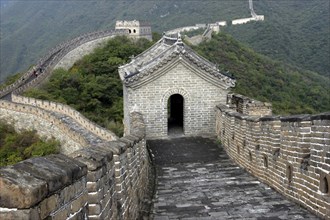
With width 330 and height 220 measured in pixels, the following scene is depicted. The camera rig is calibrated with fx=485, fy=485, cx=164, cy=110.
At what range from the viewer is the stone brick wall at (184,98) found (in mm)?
15711

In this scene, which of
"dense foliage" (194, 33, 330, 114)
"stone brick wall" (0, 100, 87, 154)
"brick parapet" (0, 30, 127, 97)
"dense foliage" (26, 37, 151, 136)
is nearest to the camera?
"stone brick wall" (0, 100, 87, 154)

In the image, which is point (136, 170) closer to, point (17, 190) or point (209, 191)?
point (209, 191)

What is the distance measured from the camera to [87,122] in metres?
28.0

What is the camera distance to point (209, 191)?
9.10 metres

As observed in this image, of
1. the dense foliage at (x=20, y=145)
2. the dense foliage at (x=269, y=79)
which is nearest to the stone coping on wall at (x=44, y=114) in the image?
the dense foliage at (x=20, y=145)

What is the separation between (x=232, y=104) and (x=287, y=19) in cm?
8280

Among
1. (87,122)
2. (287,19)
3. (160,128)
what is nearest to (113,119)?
(87,122)

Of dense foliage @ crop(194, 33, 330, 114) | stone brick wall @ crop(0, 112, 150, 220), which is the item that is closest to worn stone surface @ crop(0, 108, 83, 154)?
dense foliage @ crop(194, 33, 330, 114)

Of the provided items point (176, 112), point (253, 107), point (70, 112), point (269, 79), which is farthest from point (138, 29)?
point (253, 107)

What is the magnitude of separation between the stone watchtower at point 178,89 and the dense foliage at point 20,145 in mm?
14114

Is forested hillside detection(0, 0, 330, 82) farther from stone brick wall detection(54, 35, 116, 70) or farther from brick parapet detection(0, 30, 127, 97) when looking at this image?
stone brick wall detection(54, 35, 116, 70)

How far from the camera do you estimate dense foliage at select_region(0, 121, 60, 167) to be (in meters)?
29.2

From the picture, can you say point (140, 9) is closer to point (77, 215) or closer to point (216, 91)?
point (216, 91)

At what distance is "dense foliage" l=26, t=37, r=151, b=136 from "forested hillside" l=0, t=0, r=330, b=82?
130 ft
